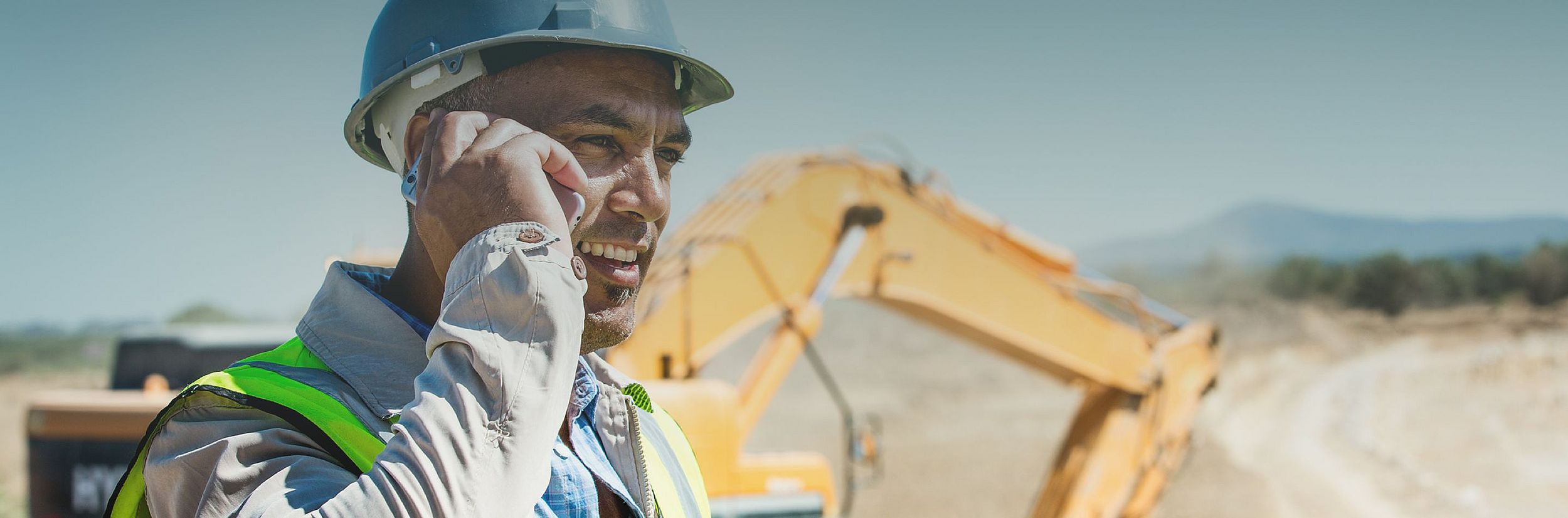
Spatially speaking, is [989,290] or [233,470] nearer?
[233,470]

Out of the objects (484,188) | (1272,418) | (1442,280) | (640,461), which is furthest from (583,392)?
(1442,280)

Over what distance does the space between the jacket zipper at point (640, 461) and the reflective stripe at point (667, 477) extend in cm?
2

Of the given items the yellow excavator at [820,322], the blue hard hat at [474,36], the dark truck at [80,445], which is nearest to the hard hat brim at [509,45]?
the blue hard hat at [474,36]

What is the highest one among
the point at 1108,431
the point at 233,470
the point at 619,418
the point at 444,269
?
the point at 444,269

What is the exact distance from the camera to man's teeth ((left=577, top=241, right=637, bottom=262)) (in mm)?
1553

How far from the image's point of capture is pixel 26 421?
15.3ft

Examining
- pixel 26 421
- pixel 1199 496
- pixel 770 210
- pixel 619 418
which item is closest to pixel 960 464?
pixel 1199 496

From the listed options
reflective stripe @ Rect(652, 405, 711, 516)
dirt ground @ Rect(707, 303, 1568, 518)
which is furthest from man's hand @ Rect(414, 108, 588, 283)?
dirt ground @ Rect(707, 303, 1568, 518)

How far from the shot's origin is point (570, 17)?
1566 millimetres

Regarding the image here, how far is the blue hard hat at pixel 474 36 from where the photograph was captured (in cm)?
154

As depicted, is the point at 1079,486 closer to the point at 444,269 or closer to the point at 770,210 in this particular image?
the point at 770,210

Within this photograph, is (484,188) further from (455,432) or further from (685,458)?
(685,458)

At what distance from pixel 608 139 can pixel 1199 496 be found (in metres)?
12.4

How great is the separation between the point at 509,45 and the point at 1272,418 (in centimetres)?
2053
